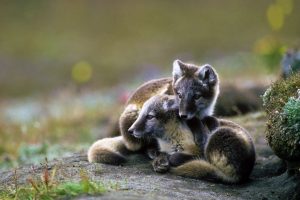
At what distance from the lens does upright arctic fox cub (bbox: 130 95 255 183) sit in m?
8.29

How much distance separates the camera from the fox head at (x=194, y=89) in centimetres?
852

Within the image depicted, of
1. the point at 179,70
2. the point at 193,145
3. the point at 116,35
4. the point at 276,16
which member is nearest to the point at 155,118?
the point at 193,145

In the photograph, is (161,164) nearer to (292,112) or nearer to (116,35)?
(292,112)

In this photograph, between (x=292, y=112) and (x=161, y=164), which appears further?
(x=161, y=164)

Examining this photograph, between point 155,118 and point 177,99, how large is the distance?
13.8 inches

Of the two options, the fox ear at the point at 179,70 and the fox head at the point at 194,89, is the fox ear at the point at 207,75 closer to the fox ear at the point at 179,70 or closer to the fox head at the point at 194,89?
the fox head at the point at 194,89

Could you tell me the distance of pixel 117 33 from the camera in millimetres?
37594

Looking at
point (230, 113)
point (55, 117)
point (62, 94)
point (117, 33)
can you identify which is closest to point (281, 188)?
point (230, 113)

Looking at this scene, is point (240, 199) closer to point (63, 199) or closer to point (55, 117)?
point (63, 199)

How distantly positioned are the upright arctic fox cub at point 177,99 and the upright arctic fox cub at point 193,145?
190mm

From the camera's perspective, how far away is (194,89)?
8656 millimetres

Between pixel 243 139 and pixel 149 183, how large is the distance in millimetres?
1301

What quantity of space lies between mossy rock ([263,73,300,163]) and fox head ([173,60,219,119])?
0.71m

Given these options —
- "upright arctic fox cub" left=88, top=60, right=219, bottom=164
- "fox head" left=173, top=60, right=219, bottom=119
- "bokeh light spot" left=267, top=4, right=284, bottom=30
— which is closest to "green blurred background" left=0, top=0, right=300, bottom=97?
"bokeh light spot" left=267, top=4, right=284, bottom=30
